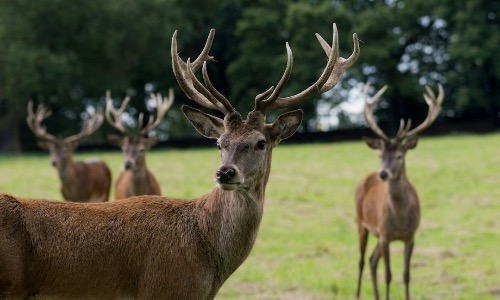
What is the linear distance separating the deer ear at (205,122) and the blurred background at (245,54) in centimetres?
2878

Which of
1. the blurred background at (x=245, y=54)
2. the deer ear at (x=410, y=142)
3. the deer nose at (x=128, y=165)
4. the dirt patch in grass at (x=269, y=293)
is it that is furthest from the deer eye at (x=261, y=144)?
the blurred background at (x=245, y=54)

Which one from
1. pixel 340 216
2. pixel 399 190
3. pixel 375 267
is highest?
pixel 399 190

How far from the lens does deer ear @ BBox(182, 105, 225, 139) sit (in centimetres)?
579

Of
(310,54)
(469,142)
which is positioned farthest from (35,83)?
(469,142)

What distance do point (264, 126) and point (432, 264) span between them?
22.0ft

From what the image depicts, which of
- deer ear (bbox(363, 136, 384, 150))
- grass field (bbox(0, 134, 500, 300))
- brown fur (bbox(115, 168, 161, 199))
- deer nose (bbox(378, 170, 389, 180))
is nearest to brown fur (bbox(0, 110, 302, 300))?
grass field (bbox(0, 134, 500, 300))

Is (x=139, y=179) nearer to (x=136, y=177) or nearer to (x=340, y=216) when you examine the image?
(x=136, y=177)

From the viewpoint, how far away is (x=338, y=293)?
969cm

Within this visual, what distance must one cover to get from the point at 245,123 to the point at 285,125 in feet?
1.36

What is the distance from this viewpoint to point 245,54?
4331cm

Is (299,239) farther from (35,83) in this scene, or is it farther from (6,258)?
(35,83)

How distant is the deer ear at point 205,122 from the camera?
5789mm

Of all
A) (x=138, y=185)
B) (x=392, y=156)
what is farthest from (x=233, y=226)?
(x=138, y=185)

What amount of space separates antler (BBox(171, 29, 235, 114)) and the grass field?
0.48 metres
